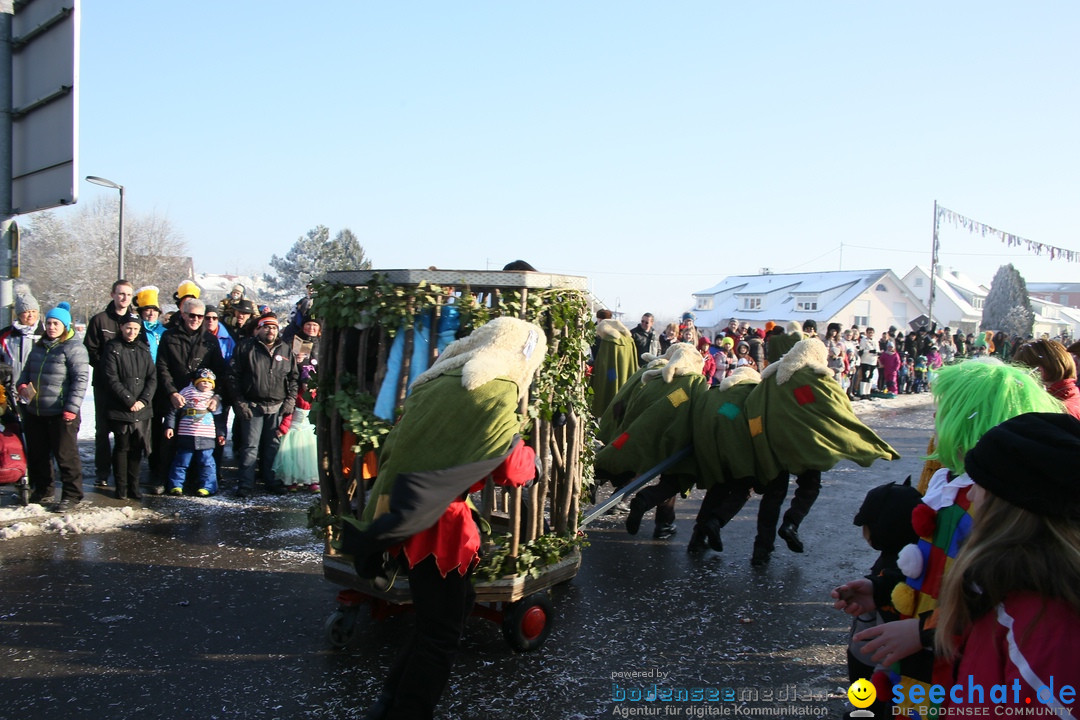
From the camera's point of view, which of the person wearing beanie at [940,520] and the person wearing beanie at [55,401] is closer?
the person wearing beanie at [940,520]

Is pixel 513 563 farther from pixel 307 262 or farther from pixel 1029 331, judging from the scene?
pixel 307 262

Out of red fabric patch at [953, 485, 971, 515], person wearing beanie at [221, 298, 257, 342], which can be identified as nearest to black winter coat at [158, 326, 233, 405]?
person wearing beanie at [221, 298, 257, 342]

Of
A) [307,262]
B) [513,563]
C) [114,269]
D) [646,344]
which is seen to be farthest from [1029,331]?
→ [114,269]

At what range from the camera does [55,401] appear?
22.3ft

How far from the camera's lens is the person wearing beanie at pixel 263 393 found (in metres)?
7.68

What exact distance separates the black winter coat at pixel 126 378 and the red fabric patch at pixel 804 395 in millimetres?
5842

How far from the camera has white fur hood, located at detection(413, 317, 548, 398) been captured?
332 centimetres

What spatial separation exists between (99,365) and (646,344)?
766 cm

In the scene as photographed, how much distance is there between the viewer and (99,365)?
7.29 metres

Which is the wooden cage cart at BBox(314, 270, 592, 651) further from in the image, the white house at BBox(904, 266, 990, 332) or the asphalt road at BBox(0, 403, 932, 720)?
the white house at BBox(904, 266, 990, 332)

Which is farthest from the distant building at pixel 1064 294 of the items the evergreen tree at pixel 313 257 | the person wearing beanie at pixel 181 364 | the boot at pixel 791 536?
the person wearing beanie at pixel 181 364

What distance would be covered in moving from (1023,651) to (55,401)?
7349mm

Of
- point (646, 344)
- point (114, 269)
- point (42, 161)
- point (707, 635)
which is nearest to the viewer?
point (707, 635)

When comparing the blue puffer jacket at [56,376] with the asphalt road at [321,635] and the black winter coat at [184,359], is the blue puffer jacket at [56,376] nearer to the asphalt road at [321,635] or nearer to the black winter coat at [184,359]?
the black winter coat at [184,359]
